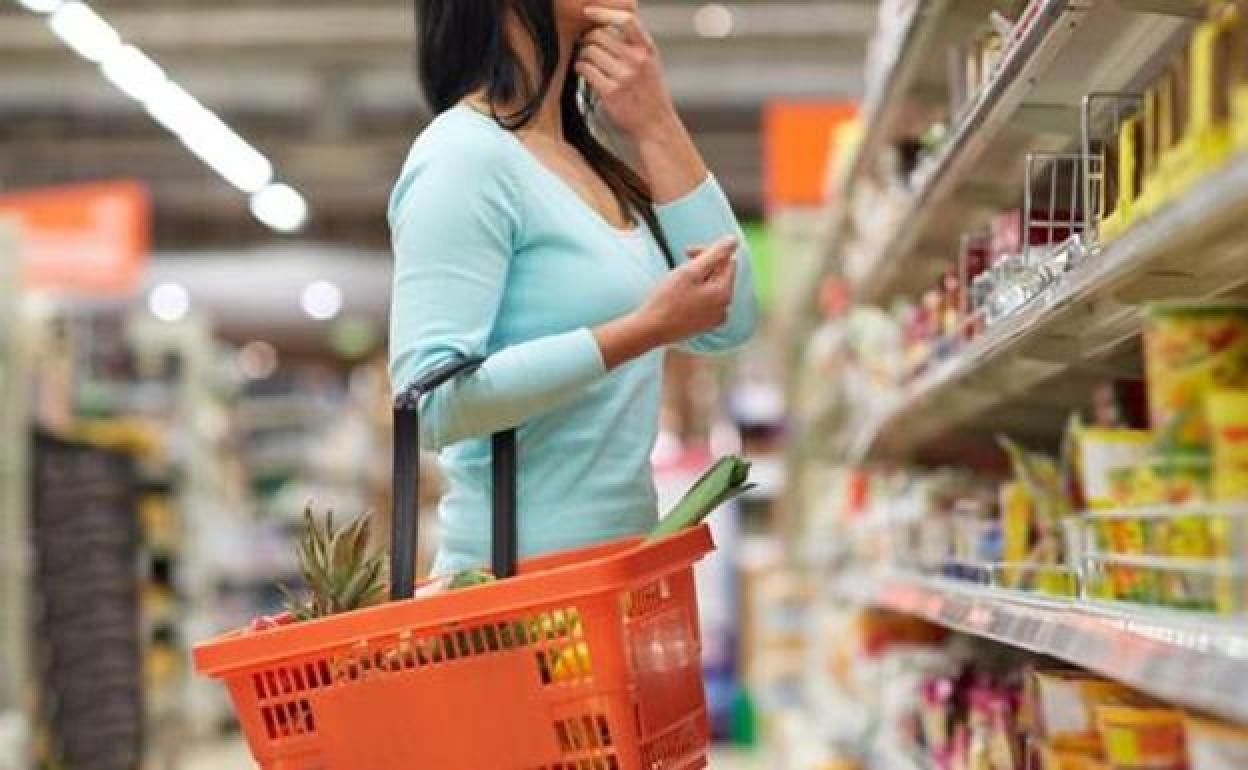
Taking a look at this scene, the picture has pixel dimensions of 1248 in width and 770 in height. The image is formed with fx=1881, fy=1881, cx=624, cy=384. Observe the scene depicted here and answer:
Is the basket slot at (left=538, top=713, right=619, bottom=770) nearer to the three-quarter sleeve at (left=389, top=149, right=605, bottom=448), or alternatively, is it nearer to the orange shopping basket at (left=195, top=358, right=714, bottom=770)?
the orange shopping basket at (left=195, top=358, right=714, bottom=770)

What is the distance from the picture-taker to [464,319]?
2045mm

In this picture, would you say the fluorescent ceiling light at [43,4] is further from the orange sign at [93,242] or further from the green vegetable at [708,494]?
the green vegetable at [708,494]

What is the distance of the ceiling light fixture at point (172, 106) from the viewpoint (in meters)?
9.66

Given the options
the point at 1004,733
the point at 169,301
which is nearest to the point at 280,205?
the point at 169,301

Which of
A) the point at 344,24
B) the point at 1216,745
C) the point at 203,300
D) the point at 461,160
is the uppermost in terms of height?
the point at 344,24

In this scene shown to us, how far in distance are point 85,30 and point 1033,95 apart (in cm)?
780

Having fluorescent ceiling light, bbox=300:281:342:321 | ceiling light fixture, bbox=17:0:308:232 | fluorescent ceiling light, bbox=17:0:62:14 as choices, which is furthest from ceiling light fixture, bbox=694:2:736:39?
fluorescent ceiling light, bbox=300:281:342:321

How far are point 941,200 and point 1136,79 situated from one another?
0.86 m

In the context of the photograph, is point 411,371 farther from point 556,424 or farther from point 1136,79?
point 1136,79

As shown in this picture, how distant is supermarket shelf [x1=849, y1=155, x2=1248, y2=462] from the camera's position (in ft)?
5.00

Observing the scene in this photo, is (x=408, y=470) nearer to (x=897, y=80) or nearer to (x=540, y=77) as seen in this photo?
(x=540, y=77)

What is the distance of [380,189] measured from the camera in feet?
52.8

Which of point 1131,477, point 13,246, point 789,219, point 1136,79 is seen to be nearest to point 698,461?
point 789,219

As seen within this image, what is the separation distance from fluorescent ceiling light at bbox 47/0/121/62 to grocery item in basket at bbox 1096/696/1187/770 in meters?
8.24
